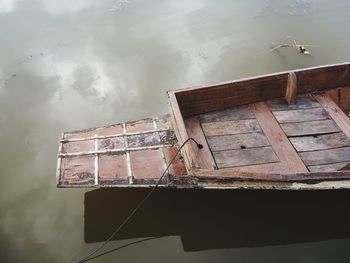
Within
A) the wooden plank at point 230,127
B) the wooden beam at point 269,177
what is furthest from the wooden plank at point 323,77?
the wooden beam at point 269,177

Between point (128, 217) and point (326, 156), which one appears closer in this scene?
point (128, 217)

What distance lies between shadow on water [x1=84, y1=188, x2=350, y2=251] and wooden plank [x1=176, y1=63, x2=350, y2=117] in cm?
112

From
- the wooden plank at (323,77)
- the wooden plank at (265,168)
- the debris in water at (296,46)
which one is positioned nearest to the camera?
the wooden plank at (265,168)

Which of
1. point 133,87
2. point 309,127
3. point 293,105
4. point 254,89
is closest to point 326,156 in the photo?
point 309,127

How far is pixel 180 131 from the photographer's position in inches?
162

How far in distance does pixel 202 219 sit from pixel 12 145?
9.57ft

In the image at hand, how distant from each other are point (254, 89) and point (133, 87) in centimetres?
229

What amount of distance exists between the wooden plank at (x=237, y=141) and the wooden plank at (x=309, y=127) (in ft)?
1.23

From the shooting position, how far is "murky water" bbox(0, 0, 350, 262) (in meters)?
4.16

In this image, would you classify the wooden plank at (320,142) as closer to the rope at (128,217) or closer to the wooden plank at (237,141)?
the wooden plank at (237,141)

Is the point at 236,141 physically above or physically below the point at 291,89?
below

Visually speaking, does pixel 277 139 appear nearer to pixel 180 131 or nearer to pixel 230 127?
pixel 230 127

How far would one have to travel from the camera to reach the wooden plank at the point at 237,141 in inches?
180

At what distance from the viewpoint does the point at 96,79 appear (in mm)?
6645
